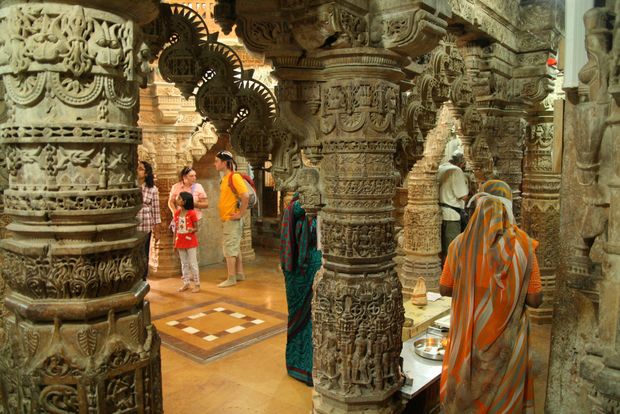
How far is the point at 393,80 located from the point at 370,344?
1.51 m

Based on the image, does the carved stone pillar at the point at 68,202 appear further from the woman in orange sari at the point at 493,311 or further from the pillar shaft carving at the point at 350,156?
the woman in orange sari at the point at 493,311

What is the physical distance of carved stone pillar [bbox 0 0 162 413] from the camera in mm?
1542

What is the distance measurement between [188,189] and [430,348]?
12.2ft

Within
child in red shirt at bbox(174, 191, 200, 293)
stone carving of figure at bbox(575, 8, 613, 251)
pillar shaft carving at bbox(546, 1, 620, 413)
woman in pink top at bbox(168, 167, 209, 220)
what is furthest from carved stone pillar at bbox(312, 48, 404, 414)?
woman in pink top at bbox(168, 167, 209, 220)

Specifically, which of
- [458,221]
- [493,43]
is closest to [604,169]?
[493,43]

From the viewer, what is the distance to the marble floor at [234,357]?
3.52 meters

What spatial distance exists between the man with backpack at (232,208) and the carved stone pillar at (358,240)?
10.3 ft

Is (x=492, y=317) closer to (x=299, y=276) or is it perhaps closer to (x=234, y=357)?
(x=299, y=276)

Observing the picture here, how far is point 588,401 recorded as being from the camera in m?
1.44

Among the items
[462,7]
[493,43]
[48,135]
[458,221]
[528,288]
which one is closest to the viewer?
[48,135]

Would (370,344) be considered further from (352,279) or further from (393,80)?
(393,80)

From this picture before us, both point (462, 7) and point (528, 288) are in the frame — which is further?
point (462, 7)

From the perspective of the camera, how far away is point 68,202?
1.57m

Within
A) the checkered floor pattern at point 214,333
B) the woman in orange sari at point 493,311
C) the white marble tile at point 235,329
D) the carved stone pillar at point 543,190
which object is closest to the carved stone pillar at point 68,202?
the woman in orange sari at point 493,311
